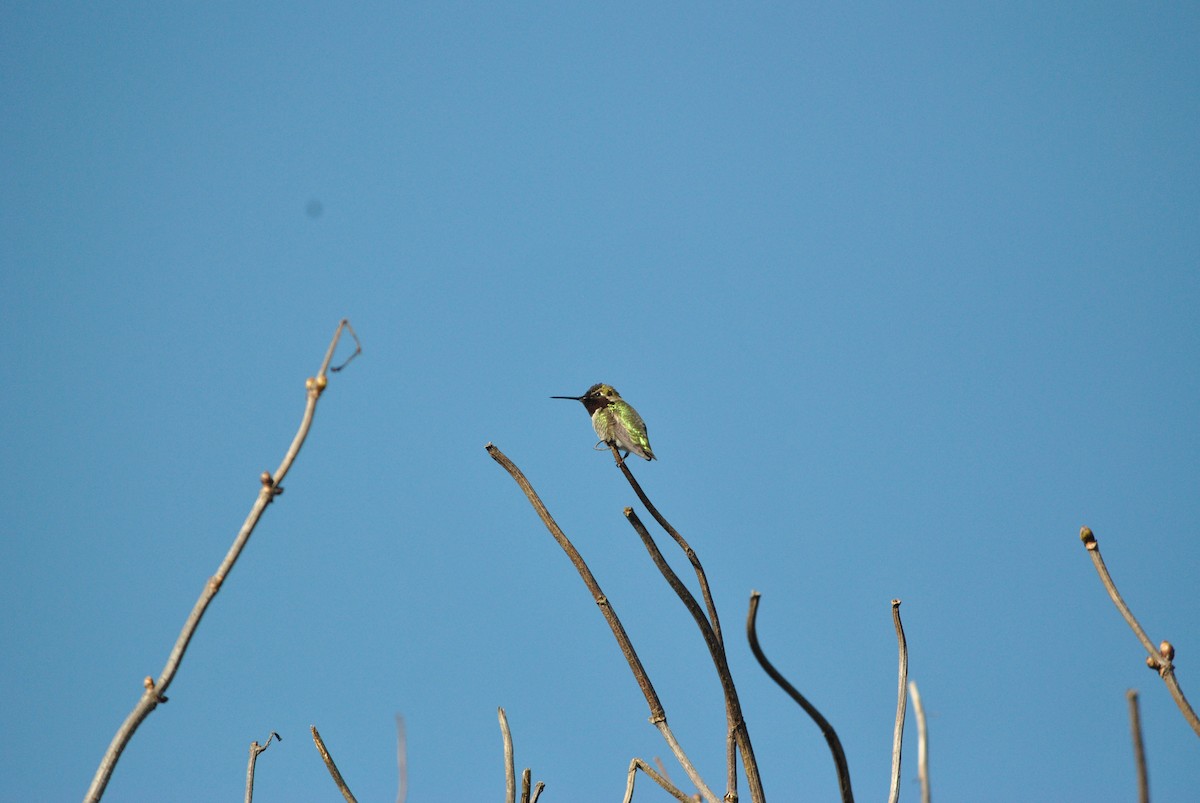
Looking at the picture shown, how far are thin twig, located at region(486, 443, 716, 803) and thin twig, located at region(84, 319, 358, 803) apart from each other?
44.4 inches

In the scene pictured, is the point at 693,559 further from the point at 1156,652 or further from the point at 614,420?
the point at 614,420

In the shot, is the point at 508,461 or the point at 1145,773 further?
the point at 508,461

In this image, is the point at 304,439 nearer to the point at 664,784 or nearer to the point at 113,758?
the point at 113,758

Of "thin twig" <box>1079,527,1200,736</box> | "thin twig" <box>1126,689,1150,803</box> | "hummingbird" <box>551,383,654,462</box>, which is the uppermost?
"hummingbird" <box>551,383,654,462</box>

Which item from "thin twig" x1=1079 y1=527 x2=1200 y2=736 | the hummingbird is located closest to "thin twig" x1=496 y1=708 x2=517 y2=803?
"thin twig" x1=1079 y1=527 x2=1200 y2=736

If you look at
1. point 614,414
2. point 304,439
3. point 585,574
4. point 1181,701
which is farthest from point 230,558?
point 614,414

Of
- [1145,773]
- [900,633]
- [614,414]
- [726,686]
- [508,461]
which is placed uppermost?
[614,414]

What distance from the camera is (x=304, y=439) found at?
2037 mm

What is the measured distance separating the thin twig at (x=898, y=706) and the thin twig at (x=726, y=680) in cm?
47

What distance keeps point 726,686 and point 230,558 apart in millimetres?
1547

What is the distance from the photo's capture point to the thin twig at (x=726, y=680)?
2873 mm

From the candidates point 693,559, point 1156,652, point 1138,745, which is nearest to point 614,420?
point 693,559

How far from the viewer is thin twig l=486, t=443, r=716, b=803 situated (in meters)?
3.00

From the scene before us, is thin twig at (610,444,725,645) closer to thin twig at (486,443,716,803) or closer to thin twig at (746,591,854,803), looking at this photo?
thin twig at (486,443,716,803)
